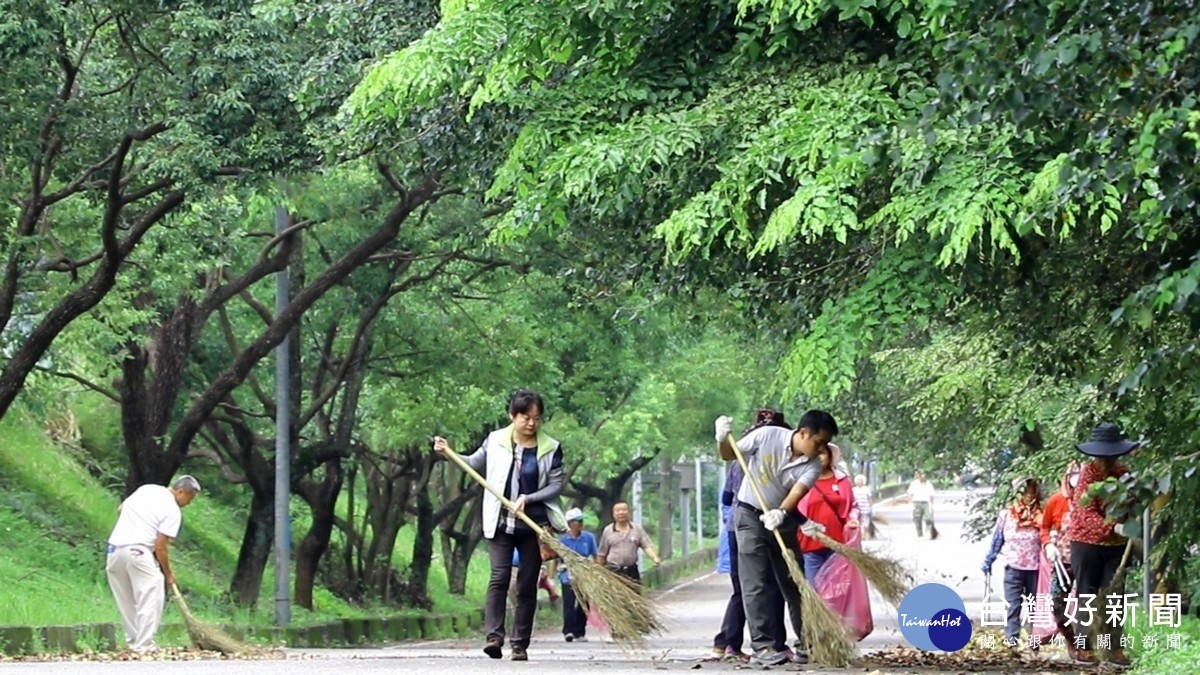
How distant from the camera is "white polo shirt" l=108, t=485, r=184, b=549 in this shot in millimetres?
14719

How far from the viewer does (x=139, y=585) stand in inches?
582

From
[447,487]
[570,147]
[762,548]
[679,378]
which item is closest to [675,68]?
[570,147]

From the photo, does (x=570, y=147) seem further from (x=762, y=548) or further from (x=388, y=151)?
(x=388, y=151)

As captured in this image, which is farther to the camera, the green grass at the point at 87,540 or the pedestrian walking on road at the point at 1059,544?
the green grass at the point at 87,540

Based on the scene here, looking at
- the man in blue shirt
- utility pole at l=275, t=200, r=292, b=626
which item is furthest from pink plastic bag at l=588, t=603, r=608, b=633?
utility pole at l=275, t=200, r=292, b=626

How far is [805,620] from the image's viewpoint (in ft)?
37.5

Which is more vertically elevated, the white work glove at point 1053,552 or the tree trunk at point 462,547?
the tree trunk at point 462,547

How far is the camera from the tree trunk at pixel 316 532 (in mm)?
27391

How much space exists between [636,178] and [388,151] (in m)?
5.14

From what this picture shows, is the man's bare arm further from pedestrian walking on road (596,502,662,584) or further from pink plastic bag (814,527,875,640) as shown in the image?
pedestrian walking on road (596,502,662,584)

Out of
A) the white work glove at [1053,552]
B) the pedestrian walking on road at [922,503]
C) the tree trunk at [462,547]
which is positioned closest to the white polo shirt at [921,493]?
the pedestrian walking on road at [922,503]

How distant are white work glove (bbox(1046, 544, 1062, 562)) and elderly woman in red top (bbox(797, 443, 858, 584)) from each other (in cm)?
266

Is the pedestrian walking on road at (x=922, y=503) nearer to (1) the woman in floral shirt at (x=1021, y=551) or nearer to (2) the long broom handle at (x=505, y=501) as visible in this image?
(1) the woman in floral shirt at (x=1021, y=551)

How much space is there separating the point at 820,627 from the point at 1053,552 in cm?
474
